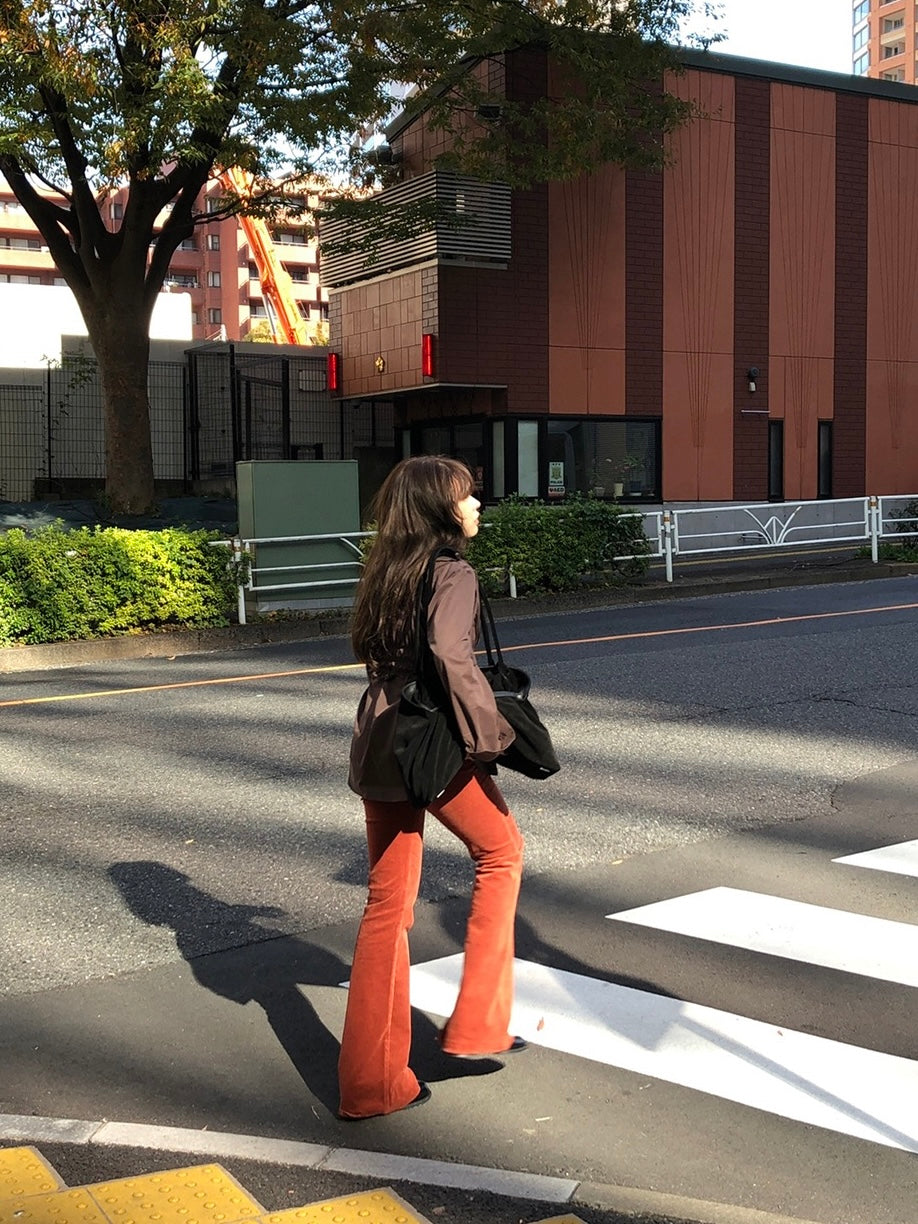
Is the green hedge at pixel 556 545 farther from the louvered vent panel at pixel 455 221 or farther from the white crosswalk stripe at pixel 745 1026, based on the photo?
the white crosswalk stripe at pixel 745 1026

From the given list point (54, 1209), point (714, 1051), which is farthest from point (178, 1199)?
point (714, 1051)

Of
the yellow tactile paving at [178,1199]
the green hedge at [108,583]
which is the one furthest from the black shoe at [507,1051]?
the green hedge at [108,583]

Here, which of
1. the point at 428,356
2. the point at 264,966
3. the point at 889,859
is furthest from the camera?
the point at 428,356

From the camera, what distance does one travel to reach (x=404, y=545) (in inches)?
156

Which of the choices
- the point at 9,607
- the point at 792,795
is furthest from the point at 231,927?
the point at 9,607

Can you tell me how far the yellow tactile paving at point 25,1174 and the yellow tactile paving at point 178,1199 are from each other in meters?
0.12

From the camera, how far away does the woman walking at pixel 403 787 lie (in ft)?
12.6

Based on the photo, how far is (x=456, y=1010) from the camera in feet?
13.6

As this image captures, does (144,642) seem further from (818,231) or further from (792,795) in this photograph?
(818,231)

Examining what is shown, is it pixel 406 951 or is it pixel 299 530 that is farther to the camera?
pixel 299 530

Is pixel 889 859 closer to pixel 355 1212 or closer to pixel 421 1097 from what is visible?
pixel 421 1097

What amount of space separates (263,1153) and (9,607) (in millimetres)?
12067

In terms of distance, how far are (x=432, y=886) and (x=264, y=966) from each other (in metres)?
1.17

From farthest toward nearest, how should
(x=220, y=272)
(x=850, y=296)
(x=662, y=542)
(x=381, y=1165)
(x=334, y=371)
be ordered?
1. (x=220, y=272)
2. (x=850, y=296)
3. (x=334, y=371)
4. (x=662, y=542)
5. (x=381, y=1165)
